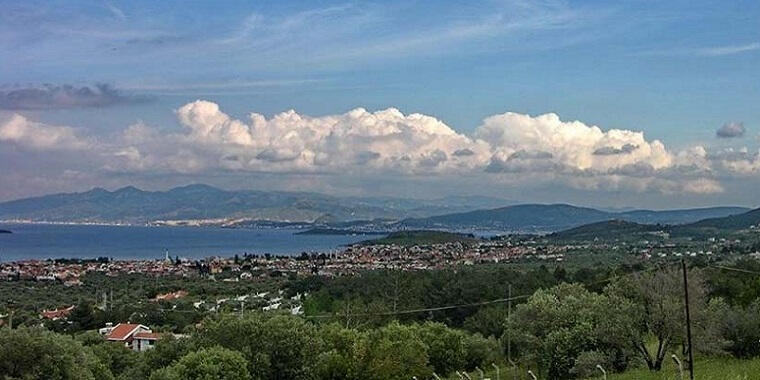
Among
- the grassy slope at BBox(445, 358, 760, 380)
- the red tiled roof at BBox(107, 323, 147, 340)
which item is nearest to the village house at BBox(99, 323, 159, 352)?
the red tiled roof at BBox(107, 323, 147, 340)

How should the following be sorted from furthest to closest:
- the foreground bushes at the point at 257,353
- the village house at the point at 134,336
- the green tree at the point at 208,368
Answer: the village house at the point at 134,336 → the foreground bushes at the point at 257,353 → the green tree at the point at 208,368

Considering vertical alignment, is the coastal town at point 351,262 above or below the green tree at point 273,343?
below

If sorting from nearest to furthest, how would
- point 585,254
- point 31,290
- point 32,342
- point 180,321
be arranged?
point 32,342
point 180,321
point 31,290
point 585,254

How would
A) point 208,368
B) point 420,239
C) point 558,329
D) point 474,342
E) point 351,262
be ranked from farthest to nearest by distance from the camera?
1. point 420,239
2. point 351,262
3. point 474,342
4. point 558,329
5. point 208,368

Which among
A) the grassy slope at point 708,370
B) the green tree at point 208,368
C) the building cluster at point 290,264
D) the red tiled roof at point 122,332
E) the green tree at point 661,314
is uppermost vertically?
the green tree at point 661,314

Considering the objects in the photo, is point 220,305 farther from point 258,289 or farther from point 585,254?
point 585,254

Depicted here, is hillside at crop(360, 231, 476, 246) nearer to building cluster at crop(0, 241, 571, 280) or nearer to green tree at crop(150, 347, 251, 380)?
building cluster at crop(0, 241, 571, 280)

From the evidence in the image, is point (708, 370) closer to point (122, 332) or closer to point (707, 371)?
point (707, 371)

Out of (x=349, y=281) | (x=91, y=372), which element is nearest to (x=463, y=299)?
(x=349, y=281)

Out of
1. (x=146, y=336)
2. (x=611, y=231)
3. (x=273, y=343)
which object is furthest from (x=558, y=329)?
(x=611, y=231)

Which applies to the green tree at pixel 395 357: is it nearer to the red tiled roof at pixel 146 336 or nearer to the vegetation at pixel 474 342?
the vegetation at pixel 474 342

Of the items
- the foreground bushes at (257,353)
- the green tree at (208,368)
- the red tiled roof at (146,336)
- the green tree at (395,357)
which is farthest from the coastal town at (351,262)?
the green tree at (208,368)
